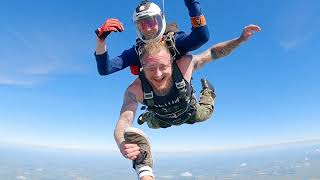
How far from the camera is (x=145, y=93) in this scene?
182 inches

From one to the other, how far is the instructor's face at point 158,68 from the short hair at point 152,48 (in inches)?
1.8

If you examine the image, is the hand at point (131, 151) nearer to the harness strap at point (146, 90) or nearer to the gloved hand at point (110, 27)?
the harness strap at point (146, 90)

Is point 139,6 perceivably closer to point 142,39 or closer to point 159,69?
point 142,39

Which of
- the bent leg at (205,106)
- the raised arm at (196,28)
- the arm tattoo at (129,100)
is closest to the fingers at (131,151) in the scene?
the arm tattoo at (129,100)

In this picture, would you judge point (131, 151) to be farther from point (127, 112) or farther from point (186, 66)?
point (186, 66)

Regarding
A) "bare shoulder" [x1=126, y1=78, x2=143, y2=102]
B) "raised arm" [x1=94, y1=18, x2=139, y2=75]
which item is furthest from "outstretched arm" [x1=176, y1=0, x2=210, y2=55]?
"bare shoulder" [x1=126, y1=78, x2=143, y2=102]

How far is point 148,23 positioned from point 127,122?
1.41 meters

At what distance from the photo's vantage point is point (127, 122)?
4289 millimetres

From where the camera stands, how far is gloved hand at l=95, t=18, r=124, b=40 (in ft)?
12.2

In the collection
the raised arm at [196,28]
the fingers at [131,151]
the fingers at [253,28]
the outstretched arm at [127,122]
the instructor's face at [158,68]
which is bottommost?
the fingers at [131,151]

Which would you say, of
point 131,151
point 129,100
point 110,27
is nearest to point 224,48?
point 129,100

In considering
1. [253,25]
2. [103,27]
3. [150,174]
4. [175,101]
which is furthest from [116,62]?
[253,25]

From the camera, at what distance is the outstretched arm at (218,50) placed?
5.03 meters

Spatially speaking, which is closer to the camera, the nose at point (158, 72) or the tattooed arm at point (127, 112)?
the tattooed arm at point (127, 112)
